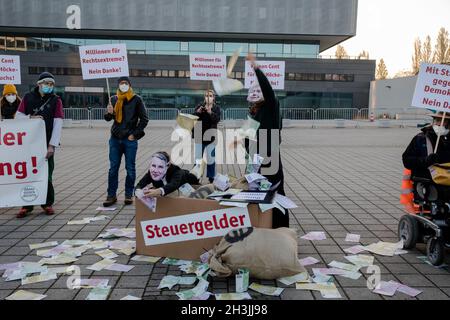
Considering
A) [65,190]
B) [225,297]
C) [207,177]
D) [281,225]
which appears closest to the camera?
[225,297]

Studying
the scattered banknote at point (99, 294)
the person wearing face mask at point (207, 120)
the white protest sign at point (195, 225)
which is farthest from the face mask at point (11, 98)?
the scattered banknote at point (99, 294)

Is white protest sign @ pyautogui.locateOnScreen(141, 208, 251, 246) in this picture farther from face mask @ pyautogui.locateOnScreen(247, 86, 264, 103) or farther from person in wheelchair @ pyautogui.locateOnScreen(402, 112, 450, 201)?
person in wheelchair @ pyautogui.locateOnScreen(402, 112, 450, 201)

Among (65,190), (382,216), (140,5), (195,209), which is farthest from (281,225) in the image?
(140,5)

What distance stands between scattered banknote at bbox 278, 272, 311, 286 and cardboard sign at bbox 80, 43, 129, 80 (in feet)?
15.5

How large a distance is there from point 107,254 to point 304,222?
2.77m

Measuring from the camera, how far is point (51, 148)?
641cm

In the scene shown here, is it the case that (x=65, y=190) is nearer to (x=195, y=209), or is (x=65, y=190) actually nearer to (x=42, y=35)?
(x=195, y=209)

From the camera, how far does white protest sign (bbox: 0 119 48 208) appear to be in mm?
6145

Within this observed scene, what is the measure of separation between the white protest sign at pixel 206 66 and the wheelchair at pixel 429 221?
20.4ft

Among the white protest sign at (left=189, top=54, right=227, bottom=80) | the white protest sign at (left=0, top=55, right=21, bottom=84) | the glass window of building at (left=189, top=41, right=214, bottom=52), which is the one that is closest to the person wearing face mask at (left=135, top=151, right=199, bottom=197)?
the white protest sign at (left=189, top=54, right=227, bottom=80)

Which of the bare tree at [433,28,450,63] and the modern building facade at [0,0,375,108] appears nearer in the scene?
the modern building facade at [0,0,375,108]
